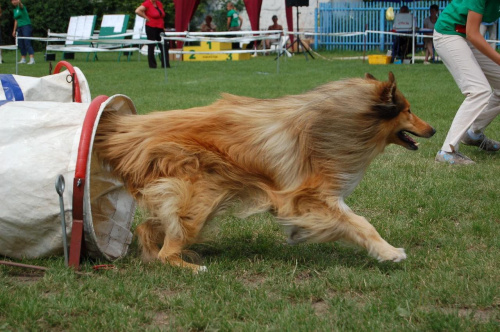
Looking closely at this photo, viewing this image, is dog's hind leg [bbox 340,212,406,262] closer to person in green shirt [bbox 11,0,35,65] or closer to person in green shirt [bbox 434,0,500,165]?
person in green shirt [bbox 434,0,500,165]

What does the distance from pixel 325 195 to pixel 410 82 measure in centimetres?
1211

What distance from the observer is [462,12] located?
6816mm

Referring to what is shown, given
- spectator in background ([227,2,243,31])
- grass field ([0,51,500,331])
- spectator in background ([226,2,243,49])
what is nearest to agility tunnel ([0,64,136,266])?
grass field ([0,51,500,331])

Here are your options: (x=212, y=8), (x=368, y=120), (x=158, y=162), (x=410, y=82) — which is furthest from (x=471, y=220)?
(x=212, y=8)

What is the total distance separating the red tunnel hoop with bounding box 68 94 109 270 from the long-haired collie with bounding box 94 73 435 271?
31cm

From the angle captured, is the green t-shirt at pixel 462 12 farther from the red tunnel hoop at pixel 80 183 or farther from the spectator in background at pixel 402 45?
the spectator in background at pixel 402 45

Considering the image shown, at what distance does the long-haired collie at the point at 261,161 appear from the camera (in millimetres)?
4035

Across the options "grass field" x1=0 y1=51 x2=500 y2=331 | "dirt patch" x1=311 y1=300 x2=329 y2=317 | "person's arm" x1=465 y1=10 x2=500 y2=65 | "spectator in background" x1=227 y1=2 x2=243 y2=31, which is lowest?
"dirt patch" x1=311 y1=300 x2=329 y2=317

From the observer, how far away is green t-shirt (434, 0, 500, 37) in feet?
20.9

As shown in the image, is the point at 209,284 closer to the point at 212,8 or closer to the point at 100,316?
the point at 100,316

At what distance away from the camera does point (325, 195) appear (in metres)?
4.12

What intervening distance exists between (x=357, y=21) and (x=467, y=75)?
989 inches

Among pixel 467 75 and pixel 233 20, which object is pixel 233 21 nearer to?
pixel 233 20

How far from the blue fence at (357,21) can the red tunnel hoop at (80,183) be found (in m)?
26.5
